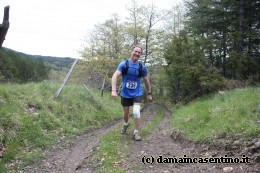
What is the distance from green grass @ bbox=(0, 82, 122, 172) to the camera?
6621 mm

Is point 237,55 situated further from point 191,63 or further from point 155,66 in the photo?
point 155,66

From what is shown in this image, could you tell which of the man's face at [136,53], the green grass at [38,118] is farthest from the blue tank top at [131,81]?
the green grass at [38,118]

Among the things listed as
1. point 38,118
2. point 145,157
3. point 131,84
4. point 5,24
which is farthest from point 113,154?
point 38,118

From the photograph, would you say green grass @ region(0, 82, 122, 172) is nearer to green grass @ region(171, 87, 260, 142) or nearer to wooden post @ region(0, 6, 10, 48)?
wooden post @ region(0, 6, 10, 48)

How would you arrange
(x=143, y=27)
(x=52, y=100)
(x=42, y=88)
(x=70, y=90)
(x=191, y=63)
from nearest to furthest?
(x=52, y=100) → (x=42, y=88) → (x=70, y=90) → (x=191, y=63) → (x=143, y=27)

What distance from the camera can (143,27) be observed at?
39.6 m

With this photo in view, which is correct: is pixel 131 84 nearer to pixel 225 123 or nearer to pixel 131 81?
pixel 131 81

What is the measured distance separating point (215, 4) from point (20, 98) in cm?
1747

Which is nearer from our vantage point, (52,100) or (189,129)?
(189,129)

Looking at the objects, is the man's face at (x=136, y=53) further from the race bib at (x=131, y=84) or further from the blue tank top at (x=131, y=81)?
the race bib at (x=131, y=84)

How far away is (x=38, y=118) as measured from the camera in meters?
9.16

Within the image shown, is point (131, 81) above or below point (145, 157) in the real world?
above

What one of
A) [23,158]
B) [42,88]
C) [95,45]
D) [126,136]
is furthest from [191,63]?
[95,45]

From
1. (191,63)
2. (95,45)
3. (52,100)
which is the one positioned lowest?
(52,100)
